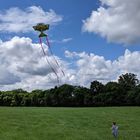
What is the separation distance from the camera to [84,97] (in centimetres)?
13688

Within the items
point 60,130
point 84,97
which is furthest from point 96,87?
point 60,130

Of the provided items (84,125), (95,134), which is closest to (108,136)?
(95,134)

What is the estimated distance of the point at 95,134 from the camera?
41.6 meters

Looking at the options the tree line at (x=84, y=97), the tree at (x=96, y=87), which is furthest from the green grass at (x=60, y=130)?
the tree at (x=96, y=87)

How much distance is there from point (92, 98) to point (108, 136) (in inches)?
3856

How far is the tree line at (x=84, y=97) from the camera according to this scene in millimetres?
128300

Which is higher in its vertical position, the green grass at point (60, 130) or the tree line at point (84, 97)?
the tree line at point (84, 97)

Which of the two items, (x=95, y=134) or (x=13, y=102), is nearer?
(x=95, y=134)

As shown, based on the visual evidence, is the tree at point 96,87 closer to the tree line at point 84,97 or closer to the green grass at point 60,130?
the tree line at point 84,97

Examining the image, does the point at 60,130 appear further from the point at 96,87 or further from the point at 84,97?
the point at 96,87

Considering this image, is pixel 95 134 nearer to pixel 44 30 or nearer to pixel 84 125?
pixel 84 125

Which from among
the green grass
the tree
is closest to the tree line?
the tree

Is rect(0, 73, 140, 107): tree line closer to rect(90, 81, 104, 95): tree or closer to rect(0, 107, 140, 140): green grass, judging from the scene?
rect(90, 81, 104, 95): tree

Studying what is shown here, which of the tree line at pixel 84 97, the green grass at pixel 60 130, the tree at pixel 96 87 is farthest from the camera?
the tree at pixel 96 87
